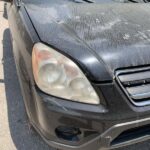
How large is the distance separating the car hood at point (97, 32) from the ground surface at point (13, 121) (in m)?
1.06

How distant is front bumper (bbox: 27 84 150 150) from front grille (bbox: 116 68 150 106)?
112 mm

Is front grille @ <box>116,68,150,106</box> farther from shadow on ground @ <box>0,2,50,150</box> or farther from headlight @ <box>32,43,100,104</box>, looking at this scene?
shadow on ground @ <box>0,2,50,150</box>

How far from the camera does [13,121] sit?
3098 millimetres

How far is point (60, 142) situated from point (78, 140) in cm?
13

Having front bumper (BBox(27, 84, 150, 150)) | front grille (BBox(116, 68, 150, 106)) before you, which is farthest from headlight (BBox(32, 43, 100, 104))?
front grille (BBox(116, 68, 150, 106))

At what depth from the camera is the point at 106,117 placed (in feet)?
6.59

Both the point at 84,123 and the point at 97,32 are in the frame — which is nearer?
the point at 84,123

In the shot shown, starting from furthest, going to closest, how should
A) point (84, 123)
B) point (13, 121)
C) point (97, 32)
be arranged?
point (13, 121), point (97, 32), point (84, 123)

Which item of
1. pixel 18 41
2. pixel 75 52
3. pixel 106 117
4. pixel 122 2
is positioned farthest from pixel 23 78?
pixel 122 2

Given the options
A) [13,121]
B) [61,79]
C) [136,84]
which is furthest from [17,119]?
[136,84]

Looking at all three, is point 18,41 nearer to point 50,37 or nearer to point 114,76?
point 50,37

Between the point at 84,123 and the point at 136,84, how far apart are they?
0.43 metres

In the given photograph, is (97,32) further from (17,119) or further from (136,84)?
(17,119)

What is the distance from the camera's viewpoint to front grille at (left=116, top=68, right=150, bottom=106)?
2.01m
